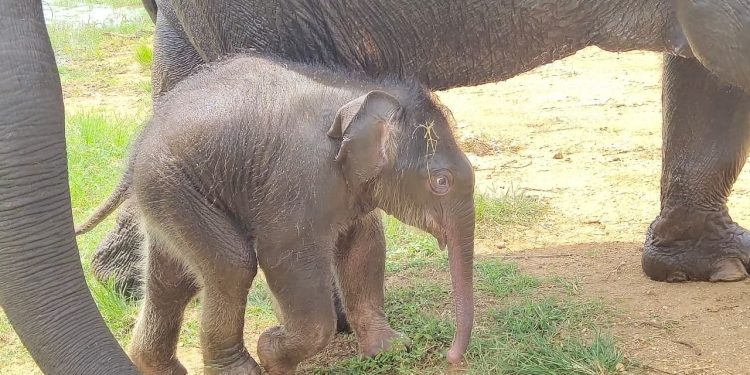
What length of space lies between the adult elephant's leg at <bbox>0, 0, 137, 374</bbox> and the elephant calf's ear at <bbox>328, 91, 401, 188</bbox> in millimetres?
814

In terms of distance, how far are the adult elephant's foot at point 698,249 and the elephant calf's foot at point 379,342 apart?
52.0 inches

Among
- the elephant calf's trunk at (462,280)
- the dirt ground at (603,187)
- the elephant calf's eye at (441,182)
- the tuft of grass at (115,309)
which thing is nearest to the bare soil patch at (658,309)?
the dirt ground at (603,187)

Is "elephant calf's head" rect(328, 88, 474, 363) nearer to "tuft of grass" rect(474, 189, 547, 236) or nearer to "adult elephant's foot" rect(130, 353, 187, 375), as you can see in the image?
"adult elephant's foot" rect(130, 353, 187, 375)

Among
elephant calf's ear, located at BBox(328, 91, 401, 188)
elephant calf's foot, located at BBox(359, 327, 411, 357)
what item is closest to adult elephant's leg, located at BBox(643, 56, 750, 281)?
elephant calf's foot, located at BBox(359, 327, 411, 357)

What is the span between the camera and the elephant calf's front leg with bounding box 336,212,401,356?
148 inches

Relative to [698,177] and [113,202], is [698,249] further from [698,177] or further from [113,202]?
[113,202]

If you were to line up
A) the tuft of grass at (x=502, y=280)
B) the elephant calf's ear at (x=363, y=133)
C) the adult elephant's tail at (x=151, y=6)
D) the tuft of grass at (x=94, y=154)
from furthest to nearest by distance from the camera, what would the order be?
the tuft of grass at (x=94, y=154) < the adult elephant's tail at (x=151, y=6) < the tuft of grass at (x=502, y=280) < the elephant calf's ear at (x=363, y=133)

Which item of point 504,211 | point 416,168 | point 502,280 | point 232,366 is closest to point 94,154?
point 504,211

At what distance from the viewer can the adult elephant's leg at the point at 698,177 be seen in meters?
4.38

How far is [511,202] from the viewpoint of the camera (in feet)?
18.9

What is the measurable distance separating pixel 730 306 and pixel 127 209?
2.63 meters

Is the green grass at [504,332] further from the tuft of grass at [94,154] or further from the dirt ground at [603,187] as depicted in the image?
the tuft of grass at [94,154]

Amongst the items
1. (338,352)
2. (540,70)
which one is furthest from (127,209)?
(540,70)

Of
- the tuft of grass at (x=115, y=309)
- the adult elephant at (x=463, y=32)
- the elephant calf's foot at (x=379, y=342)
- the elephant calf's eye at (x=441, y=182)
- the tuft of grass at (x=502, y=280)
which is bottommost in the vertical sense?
the tuft of grass at (x=115, y=309)
